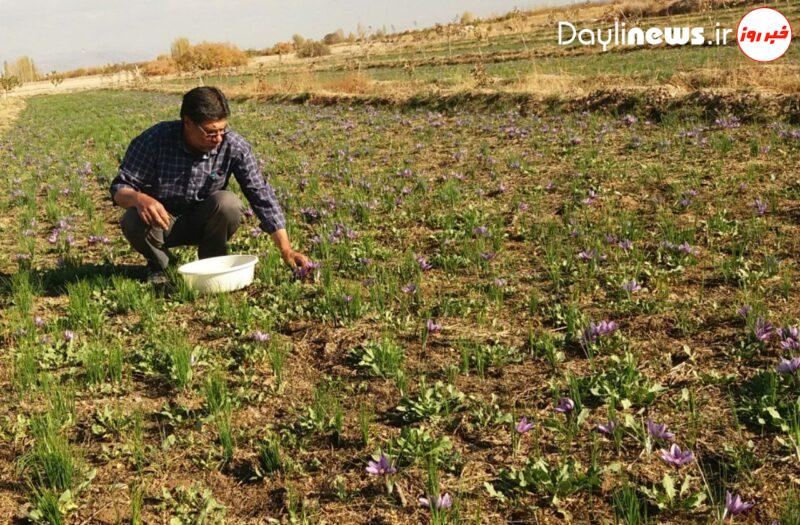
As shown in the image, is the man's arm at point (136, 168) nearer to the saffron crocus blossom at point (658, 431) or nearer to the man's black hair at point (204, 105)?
the man's black hair at point (204, 105)

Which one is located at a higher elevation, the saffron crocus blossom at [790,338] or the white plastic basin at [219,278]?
the white plastic basin at [219,278]

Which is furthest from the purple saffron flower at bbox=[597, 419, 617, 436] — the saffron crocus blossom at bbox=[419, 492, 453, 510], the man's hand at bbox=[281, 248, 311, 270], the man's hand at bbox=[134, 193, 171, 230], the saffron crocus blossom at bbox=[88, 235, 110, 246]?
the saffron crocus blossom at bbox=[88, 235, 110, 246]

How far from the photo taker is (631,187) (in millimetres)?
8062

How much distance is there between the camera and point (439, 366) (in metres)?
4.16

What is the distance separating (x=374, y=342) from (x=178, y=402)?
1.36m

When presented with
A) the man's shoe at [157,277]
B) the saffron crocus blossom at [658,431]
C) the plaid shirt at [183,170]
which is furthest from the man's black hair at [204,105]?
the saffron crocus blossom at [658,431]

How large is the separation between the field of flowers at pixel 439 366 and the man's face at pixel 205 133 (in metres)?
1.31

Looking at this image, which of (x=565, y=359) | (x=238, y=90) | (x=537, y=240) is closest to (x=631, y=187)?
(x=537, y=240)

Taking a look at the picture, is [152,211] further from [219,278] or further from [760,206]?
[760,206]

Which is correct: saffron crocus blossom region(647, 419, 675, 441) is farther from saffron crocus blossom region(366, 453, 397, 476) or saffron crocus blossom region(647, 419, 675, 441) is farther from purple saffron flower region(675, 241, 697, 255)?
purple saffron flower region(675, 241, 697, 255)

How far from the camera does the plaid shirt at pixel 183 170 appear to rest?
554 cm

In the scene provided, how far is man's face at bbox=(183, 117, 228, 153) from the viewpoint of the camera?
16.7 feet

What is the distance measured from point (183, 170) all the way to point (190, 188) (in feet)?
0.63

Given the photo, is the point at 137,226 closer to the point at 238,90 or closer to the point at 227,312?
the point at 227,312
